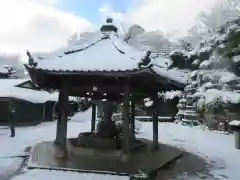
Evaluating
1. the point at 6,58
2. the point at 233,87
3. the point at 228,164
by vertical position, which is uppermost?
the point at 6,58

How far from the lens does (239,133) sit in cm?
1393

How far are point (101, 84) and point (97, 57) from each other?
929 millimetres

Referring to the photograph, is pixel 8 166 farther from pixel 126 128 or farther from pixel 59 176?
pixel 126 128

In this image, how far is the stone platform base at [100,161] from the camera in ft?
26.9

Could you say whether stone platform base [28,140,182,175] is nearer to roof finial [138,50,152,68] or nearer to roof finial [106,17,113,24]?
roof finial [138,50,152,68]

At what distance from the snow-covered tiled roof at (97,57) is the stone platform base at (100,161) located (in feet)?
8.89

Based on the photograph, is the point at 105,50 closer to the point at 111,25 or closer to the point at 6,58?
the point at 111,25

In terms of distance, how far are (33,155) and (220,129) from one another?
15155mm

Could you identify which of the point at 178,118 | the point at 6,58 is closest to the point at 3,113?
the point at 178,118

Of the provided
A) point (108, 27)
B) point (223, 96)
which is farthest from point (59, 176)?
point (223, 96)

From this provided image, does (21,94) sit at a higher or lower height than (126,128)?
higher

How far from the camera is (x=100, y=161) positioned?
9.23 m

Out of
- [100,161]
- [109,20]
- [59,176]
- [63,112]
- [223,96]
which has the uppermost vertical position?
[109,20]

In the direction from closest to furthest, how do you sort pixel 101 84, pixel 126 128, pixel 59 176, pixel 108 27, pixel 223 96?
pixel 59 176
pixel 126 128
pixel 101 84
pixel 108 27
pixel 223 96
